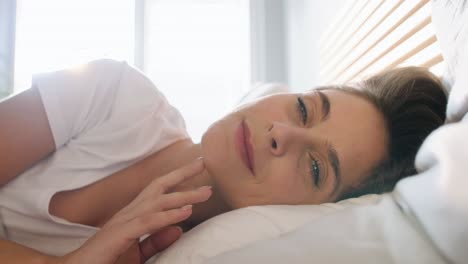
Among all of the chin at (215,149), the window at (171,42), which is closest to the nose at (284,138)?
the chin at (215,149)

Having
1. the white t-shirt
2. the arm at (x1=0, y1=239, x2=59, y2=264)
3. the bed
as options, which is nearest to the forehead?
the bed

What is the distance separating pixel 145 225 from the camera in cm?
64

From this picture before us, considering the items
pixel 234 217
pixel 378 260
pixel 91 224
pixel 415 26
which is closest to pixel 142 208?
pixel 234 217

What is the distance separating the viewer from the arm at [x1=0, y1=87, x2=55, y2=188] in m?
0.78

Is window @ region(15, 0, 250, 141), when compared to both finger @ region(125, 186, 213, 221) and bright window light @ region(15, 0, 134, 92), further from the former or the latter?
finger @ region(125, 186, 213, 221)

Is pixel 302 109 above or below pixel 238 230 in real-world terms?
above

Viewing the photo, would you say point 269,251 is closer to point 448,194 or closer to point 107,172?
point 448,194

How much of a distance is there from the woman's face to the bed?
117mm

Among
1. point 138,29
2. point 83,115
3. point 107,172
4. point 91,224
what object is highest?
point 138,29

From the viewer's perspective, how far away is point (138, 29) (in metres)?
2.62

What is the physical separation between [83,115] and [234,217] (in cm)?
47

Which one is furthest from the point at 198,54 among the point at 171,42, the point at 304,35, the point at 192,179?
the point at 192,179

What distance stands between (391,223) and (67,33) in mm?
2518

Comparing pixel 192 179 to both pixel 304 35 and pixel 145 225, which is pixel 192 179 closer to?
pixel 145 225
